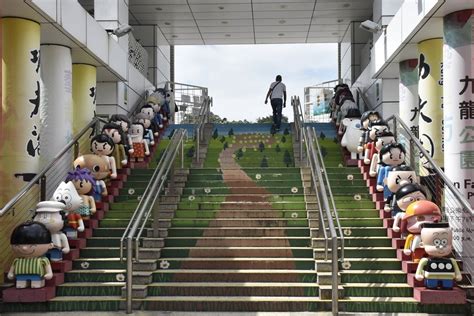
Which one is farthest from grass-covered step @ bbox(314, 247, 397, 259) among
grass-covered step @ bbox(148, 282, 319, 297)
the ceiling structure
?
the ceiling structure

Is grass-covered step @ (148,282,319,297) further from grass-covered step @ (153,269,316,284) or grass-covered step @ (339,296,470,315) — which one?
grass-covered step @ (339,296,470,315)

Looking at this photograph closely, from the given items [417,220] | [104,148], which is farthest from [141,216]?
[417,220]

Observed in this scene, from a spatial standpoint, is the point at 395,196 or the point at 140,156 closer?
the point at 395,196

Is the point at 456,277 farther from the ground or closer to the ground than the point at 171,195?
closer to the ground

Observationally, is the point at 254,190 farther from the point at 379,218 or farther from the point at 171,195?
the point at 379,218

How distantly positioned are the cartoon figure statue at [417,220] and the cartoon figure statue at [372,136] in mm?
2839

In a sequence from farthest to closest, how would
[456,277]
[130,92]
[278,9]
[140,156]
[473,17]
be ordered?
1. [278,9]
2. [130,92]
3. [140,156]
4. [473,17]
5. [456,277]

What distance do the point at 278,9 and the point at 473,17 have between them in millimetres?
10116

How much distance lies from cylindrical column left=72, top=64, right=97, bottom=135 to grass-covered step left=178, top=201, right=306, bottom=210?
3.65 m

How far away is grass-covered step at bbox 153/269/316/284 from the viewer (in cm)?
806

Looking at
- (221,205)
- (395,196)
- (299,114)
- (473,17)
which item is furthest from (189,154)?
(473,17)

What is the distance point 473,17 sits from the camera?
8688 mm

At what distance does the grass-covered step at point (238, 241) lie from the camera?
8.94 m

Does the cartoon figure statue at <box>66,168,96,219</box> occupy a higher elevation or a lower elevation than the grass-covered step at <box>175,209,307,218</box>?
higher
